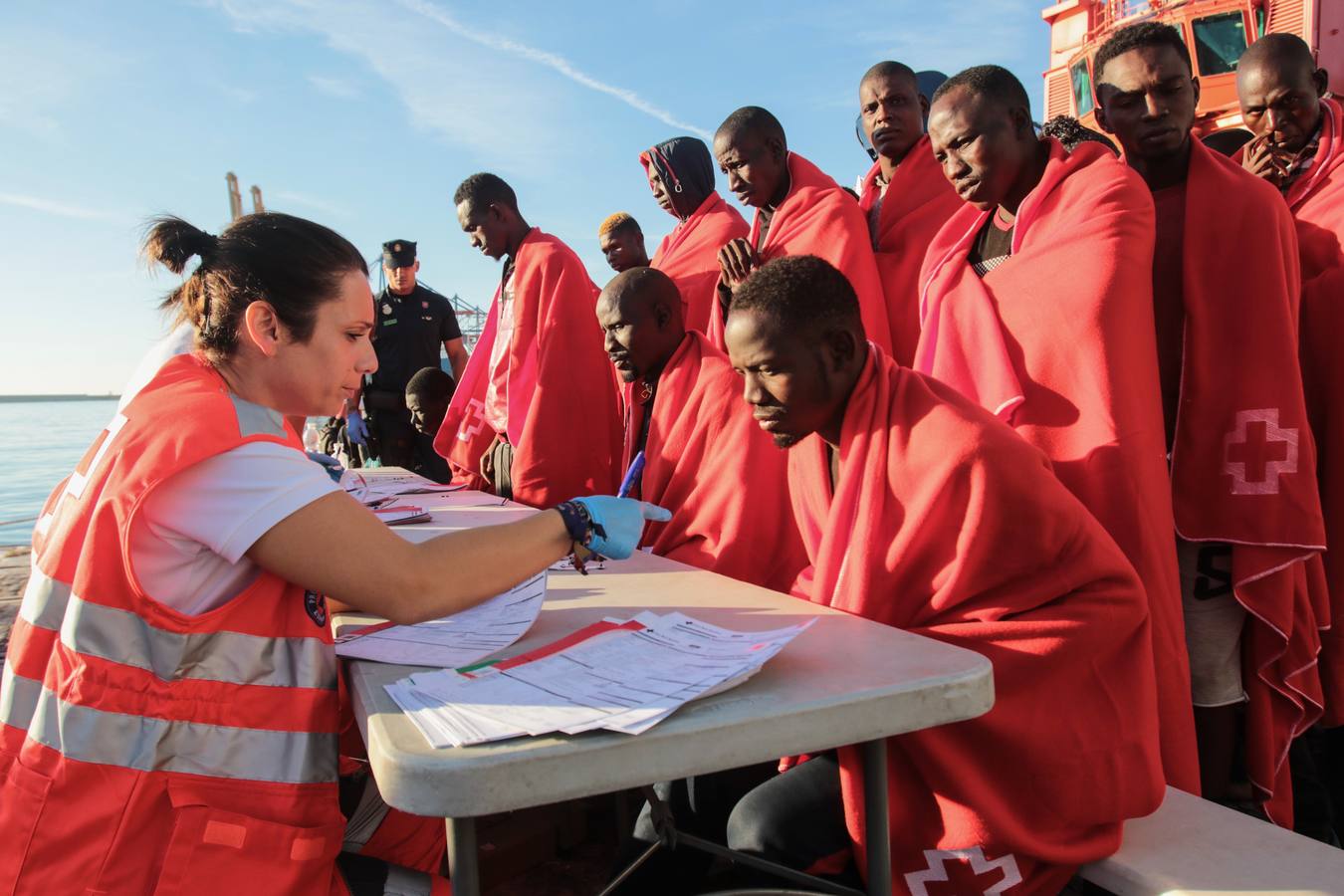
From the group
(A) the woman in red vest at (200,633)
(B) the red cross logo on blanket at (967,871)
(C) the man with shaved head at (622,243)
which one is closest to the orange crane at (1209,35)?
(C) the man with shaved head at (622,243)

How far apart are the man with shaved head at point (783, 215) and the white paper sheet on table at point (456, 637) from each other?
1.30 meters

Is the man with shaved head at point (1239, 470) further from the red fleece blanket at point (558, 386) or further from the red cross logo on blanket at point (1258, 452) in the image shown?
the red fleece blanket at point (558, 386)

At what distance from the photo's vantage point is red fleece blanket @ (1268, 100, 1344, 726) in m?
2.13

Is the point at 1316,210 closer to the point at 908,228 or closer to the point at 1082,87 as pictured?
the point at 908,228

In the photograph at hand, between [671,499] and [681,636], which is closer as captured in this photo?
[681,636]

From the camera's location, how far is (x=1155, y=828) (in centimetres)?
139

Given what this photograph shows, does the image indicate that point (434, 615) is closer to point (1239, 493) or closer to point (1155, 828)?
point (1155, 828)

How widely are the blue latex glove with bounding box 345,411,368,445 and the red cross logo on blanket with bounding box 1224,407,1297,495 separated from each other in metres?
4.25

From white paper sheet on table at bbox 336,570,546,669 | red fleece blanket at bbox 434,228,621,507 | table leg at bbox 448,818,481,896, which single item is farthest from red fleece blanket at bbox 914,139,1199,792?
red fleece blanket at bbox 434,228,621,507

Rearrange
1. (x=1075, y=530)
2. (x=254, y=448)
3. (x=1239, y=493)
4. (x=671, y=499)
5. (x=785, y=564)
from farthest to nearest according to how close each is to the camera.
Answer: (x=671, y=499) < (x=785, y=564) < (x=1239, y=493) < (x=1075, y=530) < (x=254, y=448)

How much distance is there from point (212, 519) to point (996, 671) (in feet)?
3.51

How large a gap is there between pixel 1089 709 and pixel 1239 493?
87 centimetres

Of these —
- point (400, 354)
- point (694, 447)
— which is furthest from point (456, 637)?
point (400, 354)

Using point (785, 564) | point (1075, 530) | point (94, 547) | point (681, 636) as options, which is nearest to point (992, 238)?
point (785, 564)
